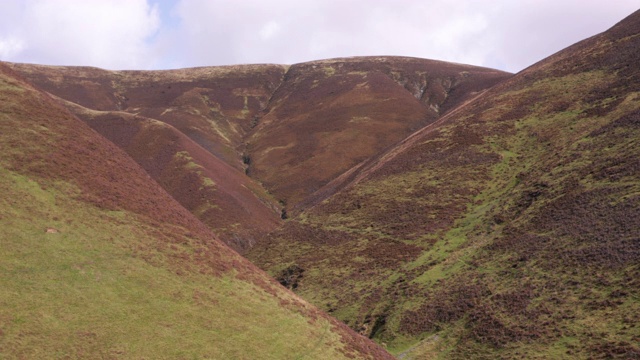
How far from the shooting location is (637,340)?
29609 mm

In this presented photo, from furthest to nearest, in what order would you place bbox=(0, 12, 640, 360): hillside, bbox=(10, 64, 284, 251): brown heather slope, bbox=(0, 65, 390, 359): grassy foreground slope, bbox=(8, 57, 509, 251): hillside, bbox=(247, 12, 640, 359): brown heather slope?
bbox=(8, 57, 509, 251): hillside
bbox=(10, 64, 284, 251): brown heather slope
bbox=(247, 12, 640, 359): brown heather slope
bbox=(0, 12, 640, 360): hillside
bbox=(0, 65, 390, 359): grassy foreground slope

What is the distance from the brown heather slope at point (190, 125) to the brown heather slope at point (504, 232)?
15.5 metres

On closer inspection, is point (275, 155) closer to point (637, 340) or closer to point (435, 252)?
point (435, 252)

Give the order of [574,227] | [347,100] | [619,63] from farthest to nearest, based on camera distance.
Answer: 1. [347,100]
2. [619,63]
3. [574,227]

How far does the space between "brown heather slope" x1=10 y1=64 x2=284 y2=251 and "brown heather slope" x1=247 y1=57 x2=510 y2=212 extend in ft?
20.6

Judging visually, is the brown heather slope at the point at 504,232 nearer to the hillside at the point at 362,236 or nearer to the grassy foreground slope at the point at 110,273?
the hillside at the point at 362,236

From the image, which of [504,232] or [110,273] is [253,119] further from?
[110,273]

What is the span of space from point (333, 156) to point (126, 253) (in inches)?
3362

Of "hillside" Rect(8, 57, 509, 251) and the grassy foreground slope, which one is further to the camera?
"hillside" Rect(8, 57, 509, 251)

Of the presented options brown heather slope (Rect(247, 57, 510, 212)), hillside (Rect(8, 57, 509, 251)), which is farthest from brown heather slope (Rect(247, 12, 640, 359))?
brown heather slope (Rect(247, 57, 510, 212))

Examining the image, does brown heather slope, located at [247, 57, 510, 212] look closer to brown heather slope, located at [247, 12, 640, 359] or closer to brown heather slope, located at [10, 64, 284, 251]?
brown heather slope, located at [10, 64, 284, 251]

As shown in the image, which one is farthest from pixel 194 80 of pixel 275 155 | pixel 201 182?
pixel 201 182

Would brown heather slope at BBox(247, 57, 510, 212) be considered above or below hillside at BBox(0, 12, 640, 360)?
above

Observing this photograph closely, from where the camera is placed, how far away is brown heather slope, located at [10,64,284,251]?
274ft
